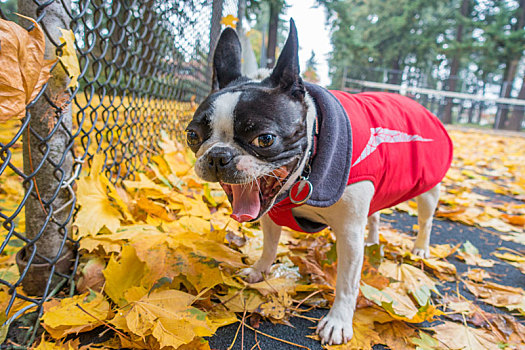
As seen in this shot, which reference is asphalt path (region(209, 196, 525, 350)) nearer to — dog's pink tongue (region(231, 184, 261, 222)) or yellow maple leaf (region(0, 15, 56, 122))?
dog's pink tongue (region(231, 184, 261, 222))

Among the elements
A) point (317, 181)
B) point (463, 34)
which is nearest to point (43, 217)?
point (317, 181)

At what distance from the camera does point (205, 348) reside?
3.67ft

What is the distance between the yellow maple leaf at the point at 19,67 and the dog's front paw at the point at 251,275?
118 cm

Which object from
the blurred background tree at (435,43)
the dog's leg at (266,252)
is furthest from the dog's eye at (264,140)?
the blurred background tree at (435,43)

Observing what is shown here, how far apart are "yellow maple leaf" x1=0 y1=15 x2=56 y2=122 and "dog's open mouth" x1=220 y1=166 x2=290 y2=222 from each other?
2.15ft

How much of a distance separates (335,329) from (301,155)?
0.75m

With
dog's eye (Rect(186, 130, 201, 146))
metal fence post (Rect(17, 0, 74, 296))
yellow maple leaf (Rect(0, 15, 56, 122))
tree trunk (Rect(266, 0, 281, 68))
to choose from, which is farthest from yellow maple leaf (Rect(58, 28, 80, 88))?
tree trunk (Rect(266, 0, 281, 68))

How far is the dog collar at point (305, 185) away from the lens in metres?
1.23

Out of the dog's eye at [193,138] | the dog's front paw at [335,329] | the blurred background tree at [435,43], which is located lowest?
the dog's front paw at [335,329]

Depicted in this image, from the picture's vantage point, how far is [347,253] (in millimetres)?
1372

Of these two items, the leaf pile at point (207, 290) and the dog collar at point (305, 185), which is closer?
the leaf pile at point (207, 290)

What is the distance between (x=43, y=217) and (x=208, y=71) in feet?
13.6

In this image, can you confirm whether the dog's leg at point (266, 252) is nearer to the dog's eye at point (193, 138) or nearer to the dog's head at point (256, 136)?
the dog's head at point (256, 136)

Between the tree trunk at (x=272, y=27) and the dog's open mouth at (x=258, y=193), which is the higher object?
the tree trunk at (x=272, y=27)
